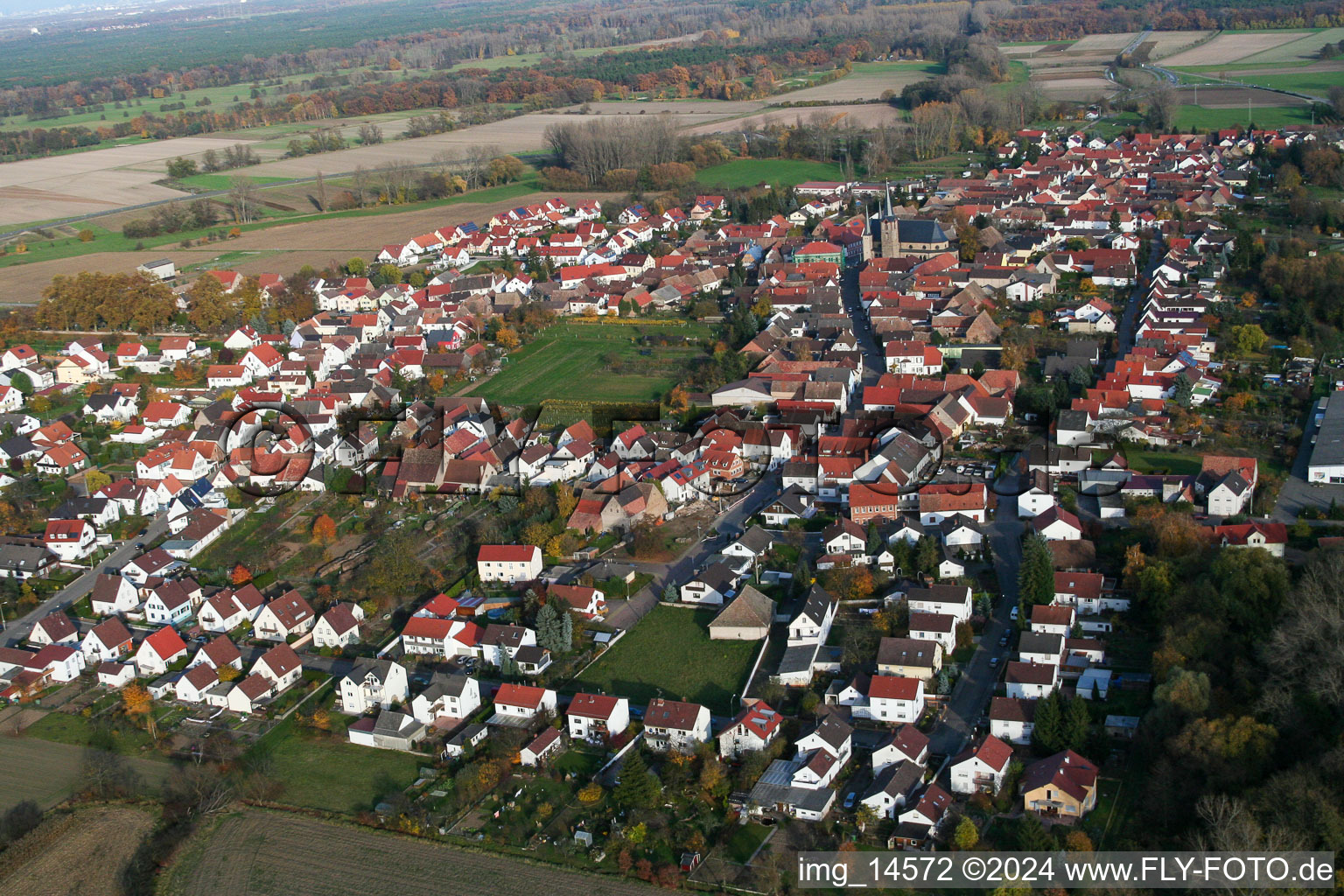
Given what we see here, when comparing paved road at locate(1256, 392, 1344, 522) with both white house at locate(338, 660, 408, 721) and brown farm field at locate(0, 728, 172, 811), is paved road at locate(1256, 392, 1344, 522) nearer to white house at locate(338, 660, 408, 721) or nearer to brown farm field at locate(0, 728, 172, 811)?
white house at locate(338, 660, 408, 721)

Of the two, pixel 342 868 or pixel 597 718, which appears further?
pixel 597 718

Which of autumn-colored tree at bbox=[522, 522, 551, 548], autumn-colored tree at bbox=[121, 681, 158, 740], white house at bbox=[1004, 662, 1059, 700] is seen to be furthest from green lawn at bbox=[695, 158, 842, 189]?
autumn-colored tree at bbox=[121, 681, 158, 740]

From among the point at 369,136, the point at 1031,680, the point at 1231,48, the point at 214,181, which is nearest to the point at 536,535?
the point at 1031,680

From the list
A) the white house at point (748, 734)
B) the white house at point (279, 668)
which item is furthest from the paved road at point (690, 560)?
the white house at point (279, 668)

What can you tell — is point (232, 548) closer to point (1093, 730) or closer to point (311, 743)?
point (311, 743)

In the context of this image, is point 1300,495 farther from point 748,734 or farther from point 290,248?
point 290,248

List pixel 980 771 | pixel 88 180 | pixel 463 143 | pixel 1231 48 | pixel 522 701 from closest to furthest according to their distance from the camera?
pixel 980 771, pixel 522 701, pixel 88 180, pixel 463 143, pixel 1231 48

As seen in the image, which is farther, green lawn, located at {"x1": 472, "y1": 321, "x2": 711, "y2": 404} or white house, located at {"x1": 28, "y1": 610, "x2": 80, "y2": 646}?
green lawn, located at {"x1": 472, "y1": 321, "x2": 711, "y2": 404}
